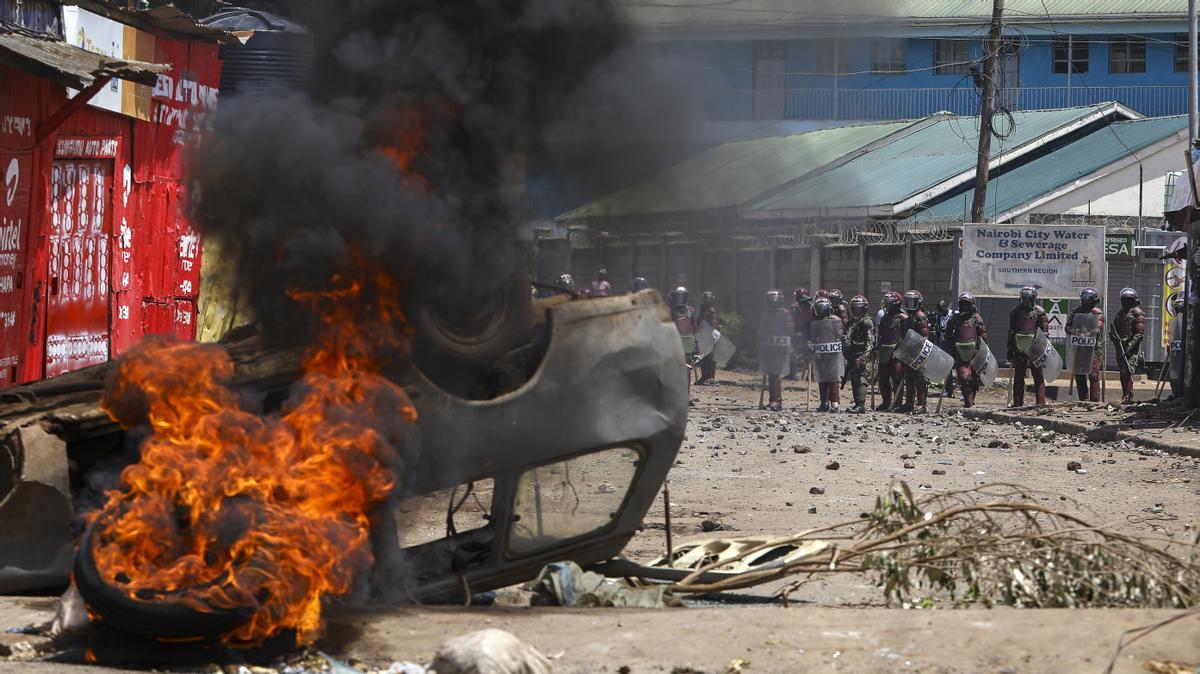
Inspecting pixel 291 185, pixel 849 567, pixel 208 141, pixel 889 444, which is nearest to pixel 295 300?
pixel 291 185

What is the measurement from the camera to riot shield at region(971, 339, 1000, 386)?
968 inches

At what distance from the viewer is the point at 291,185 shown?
23.3ft

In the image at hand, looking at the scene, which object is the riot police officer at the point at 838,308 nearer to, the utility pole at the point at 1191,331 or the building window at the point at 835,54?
the utility pole at the point at 1191,331

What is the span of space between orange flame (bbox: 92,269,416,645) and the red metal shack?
641 centimetres

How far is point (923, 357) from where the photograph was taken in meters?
23.5

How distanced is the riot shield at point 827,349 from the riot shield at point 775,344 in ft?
2.05

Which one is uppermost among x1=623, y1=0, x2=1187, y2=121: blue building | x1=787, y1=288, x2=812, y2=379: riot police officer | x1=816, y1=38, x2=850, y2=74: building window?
x1=623, y1=0, x2=1187, y2=121: blue building

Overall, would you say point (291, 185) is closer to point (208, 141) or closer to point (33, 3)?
point (208, 141)

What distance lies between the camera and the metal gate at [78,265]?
1545cm

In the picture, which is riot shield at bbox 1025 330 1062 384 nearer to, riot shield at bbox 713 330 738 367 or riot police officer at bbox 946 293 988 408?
riot police officer at bbox 946 293 988 408

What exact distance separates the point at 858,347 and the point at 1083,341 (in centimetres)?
374

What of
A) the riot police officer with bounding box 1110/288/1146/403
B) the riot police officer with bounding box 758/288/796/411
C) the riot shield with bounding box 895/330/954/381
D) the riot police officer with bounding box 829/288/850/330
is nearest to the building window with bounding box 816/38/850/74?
the riot shield with bounding box 895/330/954/381

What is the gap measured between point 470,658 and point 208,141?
3.34 metres

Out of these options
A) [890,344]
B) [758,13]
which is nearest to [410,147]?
[758,13]
